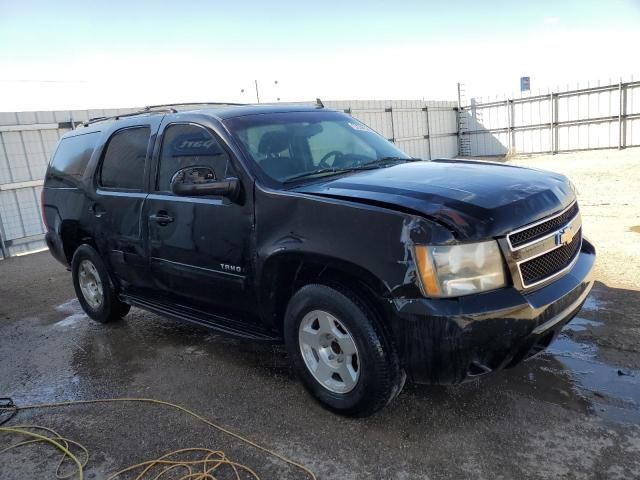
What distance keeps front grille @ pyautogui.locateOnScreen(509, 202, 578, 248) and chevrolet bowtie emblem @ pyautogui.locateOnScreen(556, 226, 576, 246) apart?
0.04 meters

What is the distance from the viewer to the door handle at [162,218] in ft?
12.7

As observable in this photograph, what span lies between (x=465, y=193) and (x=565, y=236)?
0.70 meters

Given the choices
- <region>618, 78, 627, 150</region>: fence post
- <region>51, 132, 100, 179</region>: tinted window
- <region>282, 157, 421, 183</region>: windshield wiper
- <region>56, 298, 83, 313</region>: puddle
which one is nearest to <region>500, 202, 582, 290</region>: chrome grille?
<region>282, 157, 421, 183</region>: windshield wiper

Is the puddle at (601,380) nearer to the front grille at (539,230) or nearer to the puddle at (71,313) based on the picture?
the front grille at (539,230)

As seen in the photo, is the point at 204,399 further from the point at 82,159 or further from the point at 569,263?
the point at 82,159

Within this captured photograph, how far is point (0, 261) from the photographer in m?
9.89

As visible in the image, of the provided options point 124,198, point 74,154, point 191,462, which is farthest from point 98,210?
point 191,462

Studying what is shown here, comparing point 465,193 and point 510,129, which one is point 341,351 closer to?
point 465,193

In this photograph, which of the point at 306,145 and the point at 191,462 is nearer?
the point at 191,462

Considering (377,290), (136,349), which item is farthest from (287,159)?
(136,349)

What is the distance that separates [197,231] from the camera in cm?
366

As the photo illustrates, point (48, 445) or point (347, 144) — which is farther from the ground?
point (347, 144)

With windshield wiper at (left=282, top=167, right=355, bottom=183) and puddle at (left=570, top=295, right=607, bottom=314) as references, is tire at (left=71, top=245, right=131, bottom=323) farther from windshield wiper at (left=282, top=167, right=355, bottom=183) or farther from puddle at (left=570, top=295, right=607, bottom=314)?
puddle at (left=570, top=295, right=607, bottom=314)

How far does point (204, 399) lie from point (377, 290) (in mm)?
1615
